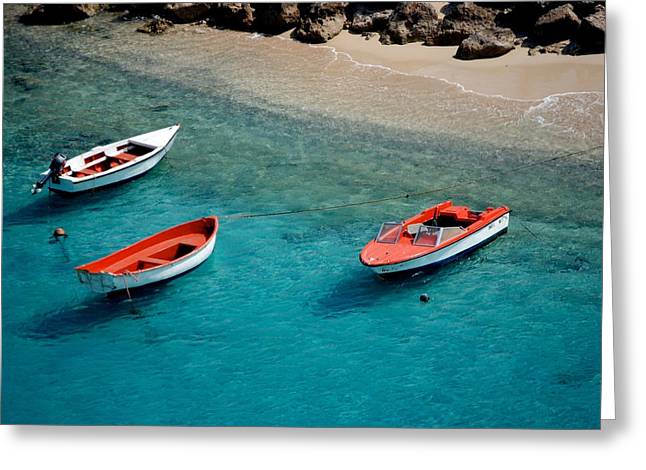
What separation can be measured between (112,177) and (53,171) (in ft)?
3.44

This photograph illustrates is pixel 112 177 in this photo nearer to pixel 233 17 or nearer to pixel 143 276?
pixel 143 276

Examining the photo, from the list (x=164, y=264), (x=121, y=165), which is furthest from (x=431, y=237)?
(x=121, y=165)

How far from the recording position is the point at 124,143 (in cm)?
1467

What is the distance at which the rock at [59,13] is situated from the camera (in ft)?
42.8

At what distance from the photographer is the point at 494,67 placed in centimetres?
1403

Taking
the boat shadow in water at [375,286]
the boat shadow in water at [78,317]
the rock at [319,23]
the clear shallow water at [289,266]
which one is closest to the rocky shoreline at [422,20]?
the rock at [319,23]

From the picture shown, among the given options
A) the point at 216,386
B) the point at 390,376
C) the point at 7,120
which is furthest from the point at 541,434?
the point at 7,120

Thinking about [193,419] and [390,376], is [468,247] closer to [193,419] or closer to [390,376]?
[390,376]

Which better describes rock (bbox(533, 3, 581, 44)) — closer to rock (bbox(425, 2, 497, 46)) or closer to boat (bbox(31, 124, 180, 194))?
rock (bbox(425, 2, 497, 46))

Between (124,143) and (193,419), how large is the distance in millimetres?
5637

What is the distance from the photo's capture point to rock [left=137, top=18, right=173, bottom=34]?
16984 mm

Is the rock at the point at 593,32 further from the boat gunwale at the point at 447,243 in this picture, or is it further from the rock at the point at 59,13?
the rock at the point at 59,13

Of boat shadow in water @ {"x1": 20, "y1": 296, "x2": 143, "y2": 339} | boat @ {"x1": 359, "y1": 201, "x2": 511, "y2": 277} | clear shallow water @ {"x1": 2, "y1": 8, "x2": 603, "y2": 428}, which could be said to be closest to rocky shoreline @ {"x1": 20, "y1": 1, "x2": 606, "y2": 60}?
clear shallow water @ {"x1": 2, "y1": 8, "x2": 603, "y2": 428}

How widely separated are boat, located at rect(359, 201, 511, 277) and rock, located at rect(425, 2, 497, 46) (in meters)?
2.97
